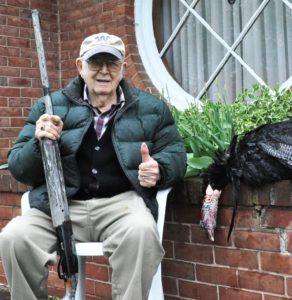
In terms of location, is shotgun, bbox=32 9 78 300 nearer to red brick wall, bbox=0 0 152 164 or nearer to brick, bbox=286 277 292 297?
brick, bbox=286 277 292 297

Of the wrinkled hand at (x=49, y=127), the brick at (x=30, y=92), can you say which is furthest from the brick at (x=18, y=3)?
the wrinkled hand at (x=49, y=127)

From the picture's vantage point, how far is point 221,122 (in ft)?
11.5

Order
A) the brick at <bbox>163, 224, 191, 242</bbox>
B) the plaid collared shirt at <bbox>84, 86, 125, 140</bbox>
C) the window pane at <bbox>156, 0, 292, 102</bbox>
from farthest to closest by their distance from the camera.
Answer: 1. the window pane at <bbox>156, 0, 292, 102</bbox>
2. the brick at <bbox>163, 224, 191, 242</bbox>
3. the plaid collared shirt at <bbox>84, 86, 125, 140</bbox>

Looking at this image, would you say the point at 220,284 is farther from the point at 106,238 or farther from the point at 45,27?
the point at 45,27

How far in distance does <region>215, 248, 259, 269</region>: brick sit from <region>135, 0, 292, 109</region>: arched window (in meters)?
1.82

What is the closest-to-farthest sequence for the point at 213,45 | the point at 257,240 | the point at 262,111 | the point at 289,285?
the point at 289,285, the point at 257,240, the point at 262,111, the point at 213,45

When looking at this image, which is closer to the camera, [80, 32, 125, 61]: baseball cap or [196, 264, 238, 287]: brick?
[80, 32, 125, 61]: baseball cap

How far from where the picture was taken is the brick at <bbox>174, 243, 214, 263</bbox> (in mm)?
3295

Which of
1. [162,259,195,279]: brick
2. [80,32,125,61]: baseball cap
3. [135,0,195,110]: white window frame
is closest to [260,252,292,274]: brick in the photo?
[162,259,195,279]: brick

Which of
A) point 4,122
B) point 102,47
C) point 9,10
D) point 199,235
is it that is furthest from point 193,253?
point 9,10

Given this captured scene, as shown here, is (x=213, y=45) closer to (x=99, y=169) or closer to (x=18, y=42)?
(x=18, y=42)

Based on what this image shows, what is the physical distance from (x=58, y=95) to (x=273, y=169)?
4.01ft

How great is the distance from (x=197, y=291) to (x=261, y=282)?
17.5 inches

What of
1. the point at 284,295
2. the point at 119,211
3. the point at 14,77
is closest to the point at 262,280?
the point at 284,295
